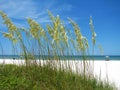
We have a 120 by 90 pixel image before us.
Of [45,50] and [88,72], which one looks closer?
[88,72]

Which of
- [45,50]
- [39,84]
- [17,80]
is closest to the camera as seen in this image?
[17,80]

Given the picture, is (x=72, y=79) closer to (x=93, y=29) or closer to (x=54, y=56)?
(x=54, y=56)

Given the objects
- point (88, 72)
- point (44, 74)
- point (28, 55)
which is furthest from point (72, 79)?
point (28, 55)

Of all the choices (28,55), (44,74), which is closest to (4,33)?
(28,55)

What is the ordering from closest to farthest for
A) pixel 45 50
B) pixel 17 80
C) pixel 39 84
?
pixel 17 80, pixel 39 84, pixel 45 50

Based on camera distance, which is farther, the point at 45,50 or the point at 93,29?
the point at 45,50

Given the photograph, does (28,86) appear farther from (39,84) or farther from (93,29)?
(93,29)

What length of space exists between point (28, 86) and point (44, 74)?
2.67ft

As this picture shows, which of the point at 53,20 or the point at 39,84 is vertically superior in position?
the point at 53,20

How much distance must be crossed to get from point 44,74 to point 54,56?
1.61 feet

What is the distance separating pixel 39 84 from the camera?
221 inches

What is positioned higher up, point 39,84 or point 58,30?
point 58,30

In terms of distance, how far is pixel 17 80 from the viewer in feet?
17.2

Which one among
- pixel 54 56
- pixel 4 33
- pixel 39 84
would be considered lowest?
pixel 39 84
